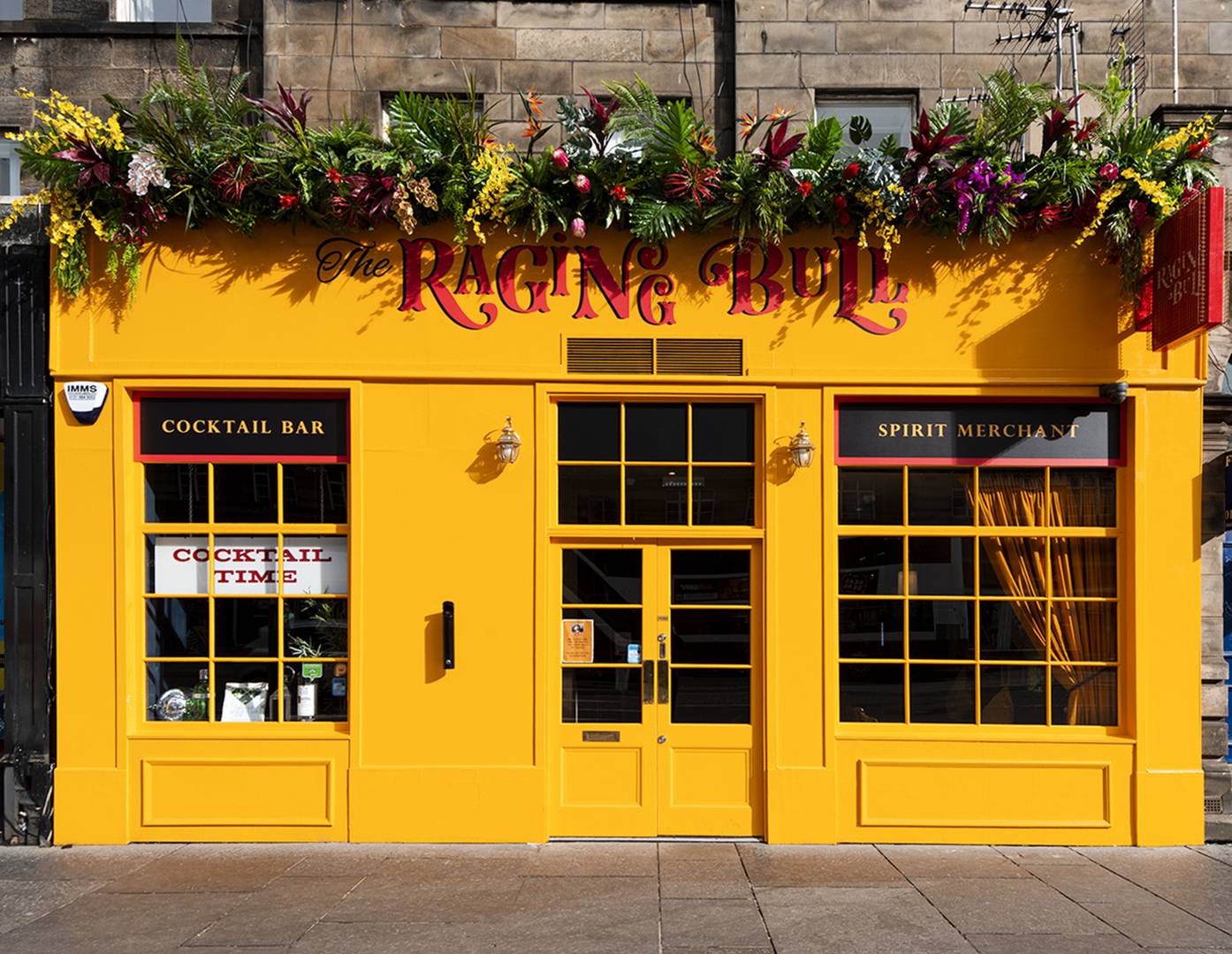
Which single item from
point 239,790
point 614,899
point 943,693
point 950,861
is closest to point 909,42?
point 943,693

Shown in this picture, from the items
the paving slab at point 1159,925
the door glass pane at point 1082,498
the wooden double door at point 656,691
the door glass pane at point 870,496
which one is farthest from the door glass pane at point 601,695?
the door glass pane at point 1082,498

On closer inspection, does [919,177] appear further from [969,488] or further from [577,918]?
[577,918]

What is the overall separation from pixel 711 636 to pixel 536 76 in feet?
16.1

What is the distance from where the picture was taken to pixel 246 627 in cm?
738

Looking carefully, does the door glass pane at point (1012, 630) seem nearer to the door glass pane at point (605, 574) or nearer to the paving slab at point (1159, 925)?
the paving slab at point (1159, 925)

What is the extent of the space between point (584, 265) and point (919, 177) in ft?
8.24

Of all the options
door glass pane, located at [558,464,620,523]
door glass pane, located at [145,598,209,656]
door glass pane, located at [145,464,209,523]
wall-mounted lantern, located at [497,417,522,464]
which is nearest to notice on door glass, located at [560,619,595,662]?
door glass pane, located at [558,464,620,523]

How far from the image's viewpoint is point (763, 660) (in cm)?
724

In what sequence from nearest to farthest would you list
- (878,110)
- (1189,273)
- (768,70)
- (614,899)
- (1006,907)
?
1. (1006,907)
2. (614,899)
3. (1189,273)
4. (768,70)
5. (878,110)

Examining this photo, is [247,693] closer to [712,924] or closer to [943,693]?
[712,924]

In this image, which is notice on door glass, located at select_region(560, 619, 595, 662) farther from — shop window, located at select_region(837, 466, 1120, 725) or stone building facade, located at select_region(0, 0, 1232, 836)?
stone building facade, located at select_region(0, 0, 1232, 836)

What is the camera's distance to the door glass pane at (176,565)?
7.37 meters

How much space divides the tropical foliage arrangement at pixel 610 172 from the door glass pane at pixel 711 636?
2848 mm

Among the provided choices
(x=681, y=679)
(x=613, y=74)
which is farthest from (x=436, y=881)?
(x=613, y=74)
